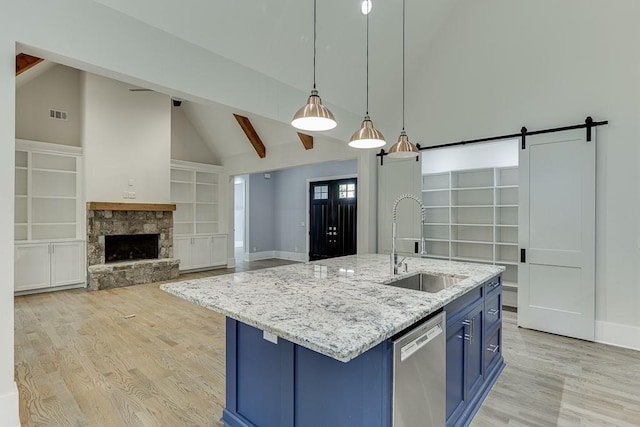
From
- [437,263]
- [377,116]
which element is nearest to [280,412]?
[437,263]

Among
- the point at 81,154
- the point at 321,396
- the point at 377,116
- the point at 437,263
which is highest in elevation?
the point at 377,116

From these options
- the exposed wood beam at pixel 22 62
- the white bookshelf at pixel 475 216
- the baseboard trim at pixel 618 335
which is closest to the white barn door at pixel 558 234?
the baseboard trim at pixel 618 335

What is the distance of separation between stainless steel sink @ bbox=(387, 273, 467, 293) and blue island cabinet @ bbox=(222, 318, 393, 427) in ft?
3.57

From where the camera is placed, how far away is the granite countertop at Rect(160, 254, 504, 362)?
4.11 feet

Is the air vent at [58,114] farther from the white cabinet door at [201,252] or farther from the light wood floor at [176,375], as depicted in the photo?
the light wood floor at [176,375]

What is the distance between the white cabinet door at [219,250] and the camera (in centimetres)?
798

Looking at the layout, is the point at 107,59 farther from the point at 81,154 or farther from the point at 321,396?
the point at 81,154

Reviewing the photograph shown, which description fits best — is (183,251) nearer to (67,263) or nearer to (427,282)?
(67,263)

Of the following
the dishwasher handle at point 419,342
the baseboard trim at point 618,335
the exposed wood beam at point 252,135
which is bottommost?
the baseboard trim at point 618,335

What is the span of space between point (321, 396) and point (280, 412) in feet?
1.11

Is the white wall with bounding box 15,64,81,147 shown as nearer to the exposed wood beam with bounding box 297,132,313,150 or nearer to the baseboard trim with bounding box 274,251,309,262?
the exposed wood beam with bounding box 297,132,313,150

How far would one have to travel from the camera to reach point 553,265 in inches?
149

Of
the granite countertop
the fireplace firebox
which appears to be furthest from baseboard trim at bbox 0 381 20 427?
the fireplace firebox

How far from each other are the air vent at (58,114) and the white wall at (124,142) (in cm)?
50
